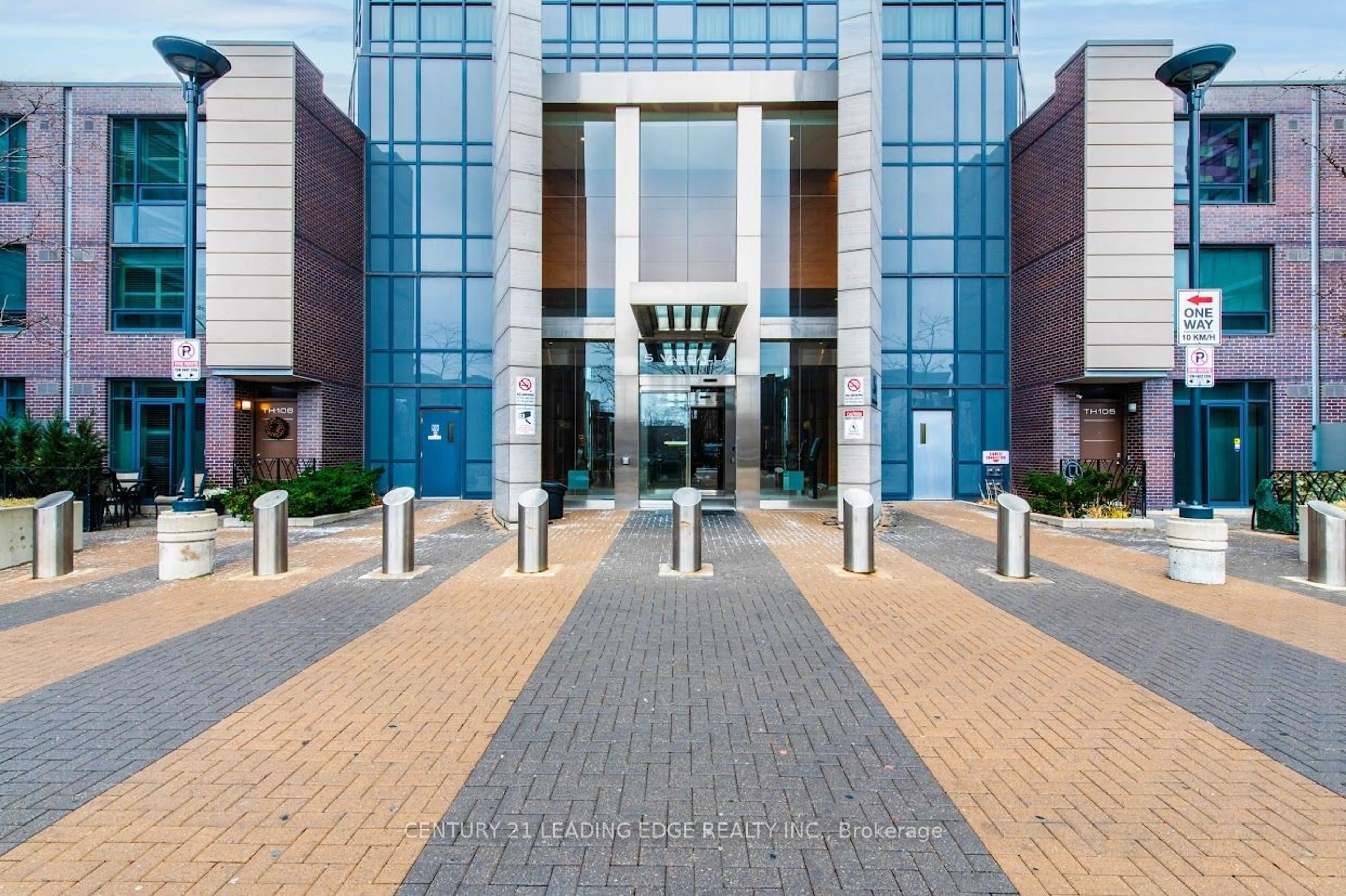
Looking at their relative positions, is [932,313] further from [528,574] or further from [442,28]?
[442,28]

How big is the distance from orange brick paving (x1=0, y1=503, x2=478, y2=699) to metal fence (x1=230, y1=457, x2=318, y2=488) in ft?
23.2

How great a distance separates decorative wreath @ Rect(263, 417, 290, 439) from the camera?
17.5 meters

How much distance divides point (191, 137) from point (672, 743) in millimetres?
10268

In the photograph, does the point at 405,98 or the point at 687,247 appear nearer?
the point at 687,247

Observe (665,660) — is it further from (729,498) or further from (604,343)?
(604,343)

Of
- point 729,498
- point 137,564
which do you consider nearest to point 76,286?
point 137,564

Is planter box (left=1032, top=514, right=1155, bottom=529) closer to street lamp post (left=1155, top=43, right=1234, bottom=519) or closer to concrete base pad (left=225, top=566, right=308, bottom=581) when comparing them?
street lamp post (left=1155, top=43, right=1234, bottom=519)

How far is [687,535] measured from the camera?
9031 millimetres

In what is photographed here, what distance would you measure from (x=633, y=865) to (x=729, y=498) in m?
14.8

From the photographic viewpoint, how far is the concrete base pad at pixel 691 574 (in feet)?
28.6

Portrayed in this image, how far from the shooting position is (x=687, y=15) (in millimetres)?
19891

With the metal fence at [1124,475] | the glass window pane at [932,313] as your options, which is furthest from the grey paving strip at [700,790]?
the glass window pane at [932,313]

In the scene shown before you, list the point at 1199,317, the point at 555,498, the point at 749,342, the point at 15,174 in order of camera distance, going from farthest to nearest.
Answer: the point at 15,174
the point at 749,342
the point at 555,498
the point at 1199,317

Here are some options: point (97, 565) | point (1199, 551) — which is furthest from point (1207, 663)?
point (97, 565)
